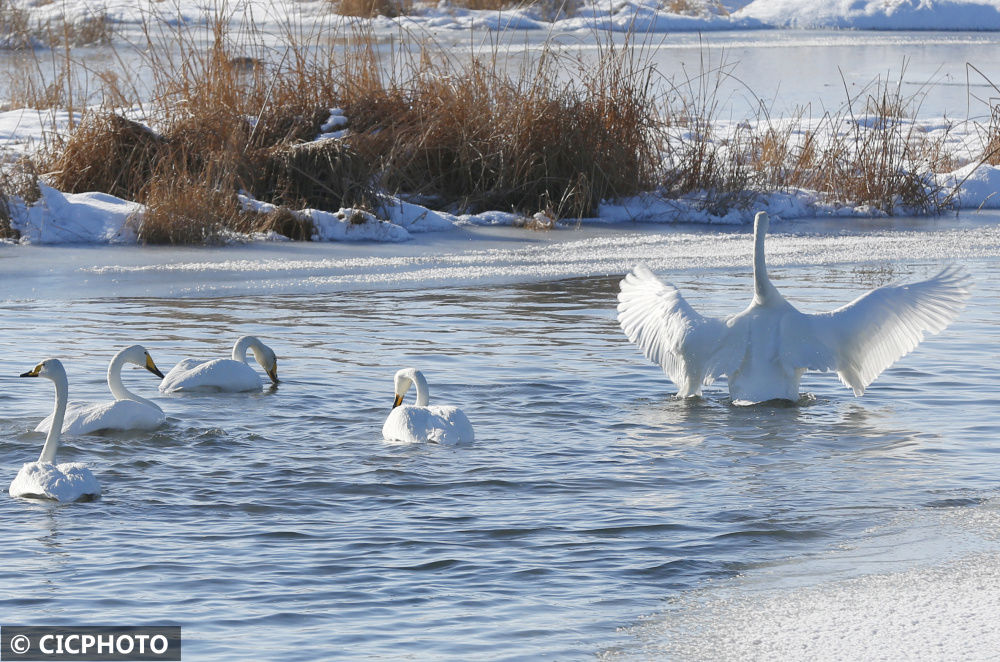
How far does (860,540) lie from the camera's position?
5.10 meters

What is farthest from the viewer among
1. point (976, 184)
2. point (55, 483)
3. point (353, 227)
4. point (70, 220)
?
point (976, 184)

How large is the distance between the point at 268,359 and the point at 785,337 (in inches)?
106

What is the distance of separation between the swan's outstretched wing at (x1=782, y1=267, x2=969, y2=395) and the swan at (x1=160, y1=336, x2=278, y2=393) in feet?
8.93

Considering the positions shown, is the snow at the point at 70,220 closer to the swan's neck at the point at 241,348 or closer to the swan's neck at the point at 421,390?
the swan's neck at the point at 241,348

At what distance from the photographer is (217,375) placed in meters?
7.34

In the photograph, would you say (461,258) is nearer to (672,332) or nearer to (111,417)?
(672,332)

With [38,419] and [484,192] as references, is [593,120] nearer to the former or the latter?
[484,192]

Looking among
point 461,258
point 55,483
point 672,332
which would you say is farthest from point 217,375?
point 461,258

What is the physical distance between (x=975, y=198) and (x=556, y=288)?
22.5ft

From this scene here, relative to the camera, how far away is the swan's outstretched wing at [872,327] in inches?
293

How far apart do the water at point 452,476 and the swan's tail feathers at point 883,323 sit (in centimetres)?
26

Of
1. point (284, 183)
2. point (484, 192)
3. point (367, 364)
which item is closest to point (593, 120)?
point (484, 192)

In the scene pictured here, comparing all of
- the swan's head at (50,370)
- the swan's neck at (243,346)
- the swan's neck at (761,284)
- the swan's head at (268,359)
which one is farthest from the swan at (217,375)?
the swan's neck at (761,284)

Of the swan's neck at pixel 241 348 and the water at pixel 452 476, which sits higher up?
the swan's neck at pixel 241 348
